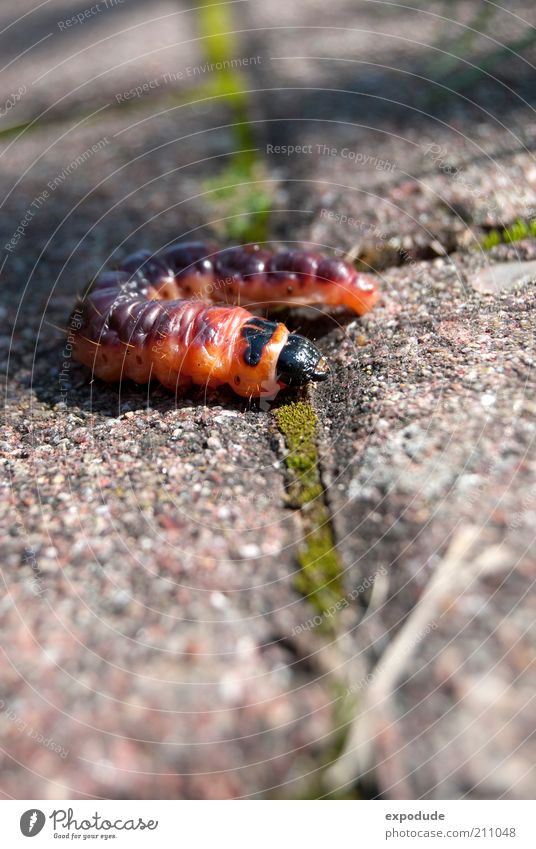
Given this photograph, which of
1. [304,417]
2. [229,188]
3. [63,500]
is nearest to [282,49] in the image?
[229,188]

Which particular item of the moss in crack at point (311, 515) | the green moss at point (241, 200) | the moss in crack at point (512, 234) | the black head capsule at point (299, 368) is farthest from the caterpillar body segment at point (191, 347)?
the moss in crack at point (512, 234)

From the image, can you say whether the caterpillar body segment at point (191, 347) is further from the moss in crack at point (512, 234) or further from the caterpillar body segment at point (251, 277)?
the moss in crack at point (512, 234)

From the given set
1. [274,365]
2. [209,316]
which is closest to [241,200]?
[209,316]

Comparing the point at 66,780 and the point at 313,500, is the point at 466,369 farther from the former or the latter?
the point at 66,780

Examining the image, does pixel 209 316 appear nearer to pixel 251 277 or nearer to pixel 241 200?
pixel 251 277

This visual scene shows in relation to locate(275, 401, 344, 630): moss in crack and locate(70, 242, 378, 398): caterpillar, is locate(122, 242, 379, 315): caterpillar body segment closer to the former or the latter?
locate(70, 242, 378, 398): caterpillar
